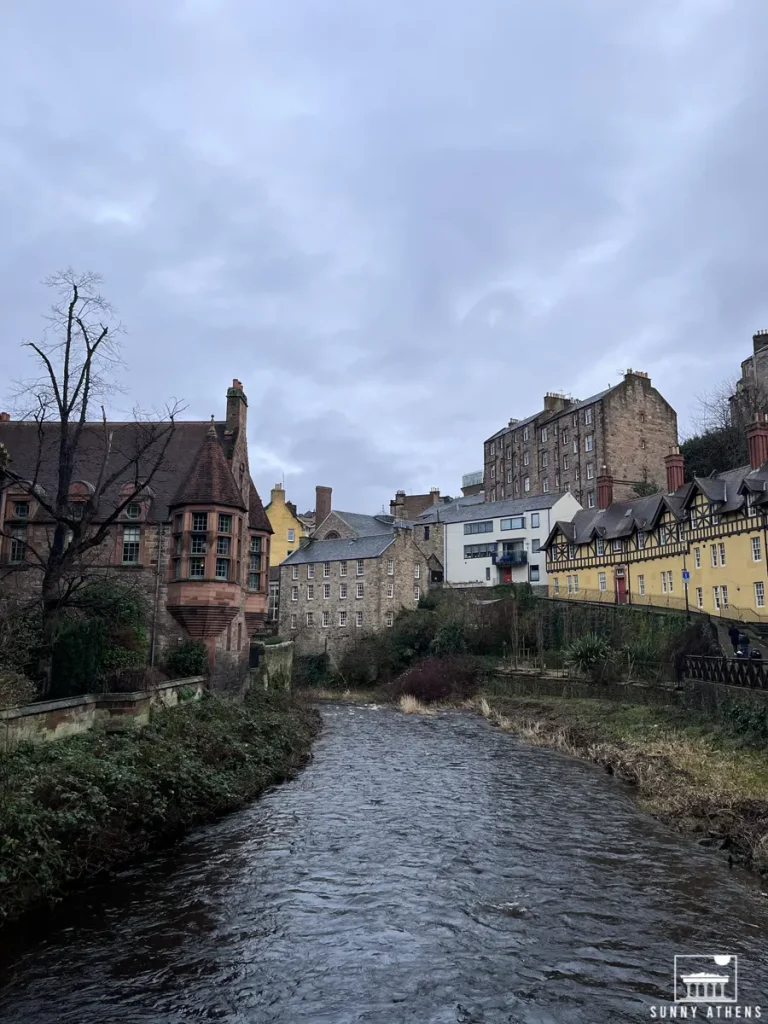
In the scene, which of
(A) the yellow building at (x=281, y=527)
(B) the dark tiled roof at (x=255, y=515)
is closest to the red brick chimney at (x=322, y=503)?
(A) the yellow building at (x=281, y=527)

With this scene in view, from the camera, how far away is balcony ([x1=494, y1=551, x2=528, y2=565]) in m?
60.4

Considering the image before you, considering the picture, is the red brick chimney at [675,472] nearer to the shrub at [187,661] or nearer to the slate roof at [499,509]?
the slate roof at [499,509]

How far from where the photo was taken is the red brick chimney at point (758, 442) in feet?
129

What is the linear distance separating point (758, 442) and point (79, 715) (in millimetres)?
36586

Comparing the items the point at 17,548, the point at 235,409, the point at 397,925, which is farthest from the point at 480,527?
the point at 397,925

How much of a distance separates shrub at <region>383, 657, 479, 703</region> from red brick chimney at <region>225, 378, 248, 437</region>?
22.5 m

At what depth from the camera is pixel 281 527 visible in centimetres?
7806

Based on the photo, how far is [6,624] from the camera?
18.7m

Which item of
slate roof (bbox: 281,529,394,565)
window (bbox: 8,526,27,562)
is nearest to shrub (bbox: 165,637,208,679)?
window (bbox: 8,526,27,562)

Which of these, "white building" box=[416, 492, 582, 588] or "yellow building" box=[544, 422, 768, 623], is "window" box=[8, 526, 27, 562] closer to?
"yellow building" box=[544, 422, 768, 623]

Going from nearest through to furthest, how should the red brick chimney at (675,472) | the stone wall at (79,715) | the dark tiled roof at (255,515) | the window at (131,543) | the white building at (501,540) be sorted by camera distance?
1. the stone wall at (79,715)
2. the window at (131,543)
3. the dark tiled roof at (255,515)
4. the red brick chimney at (675,472)
5. the white building at (501,540)

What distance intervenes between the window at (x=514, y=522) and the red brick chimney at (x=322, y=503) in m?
19.0

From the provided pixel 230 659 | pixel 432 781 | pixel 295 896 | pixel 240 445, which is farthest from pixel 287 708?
pixel 295 896

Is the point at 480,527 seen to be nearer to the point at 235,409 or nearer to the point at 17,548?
the point at 235,409
